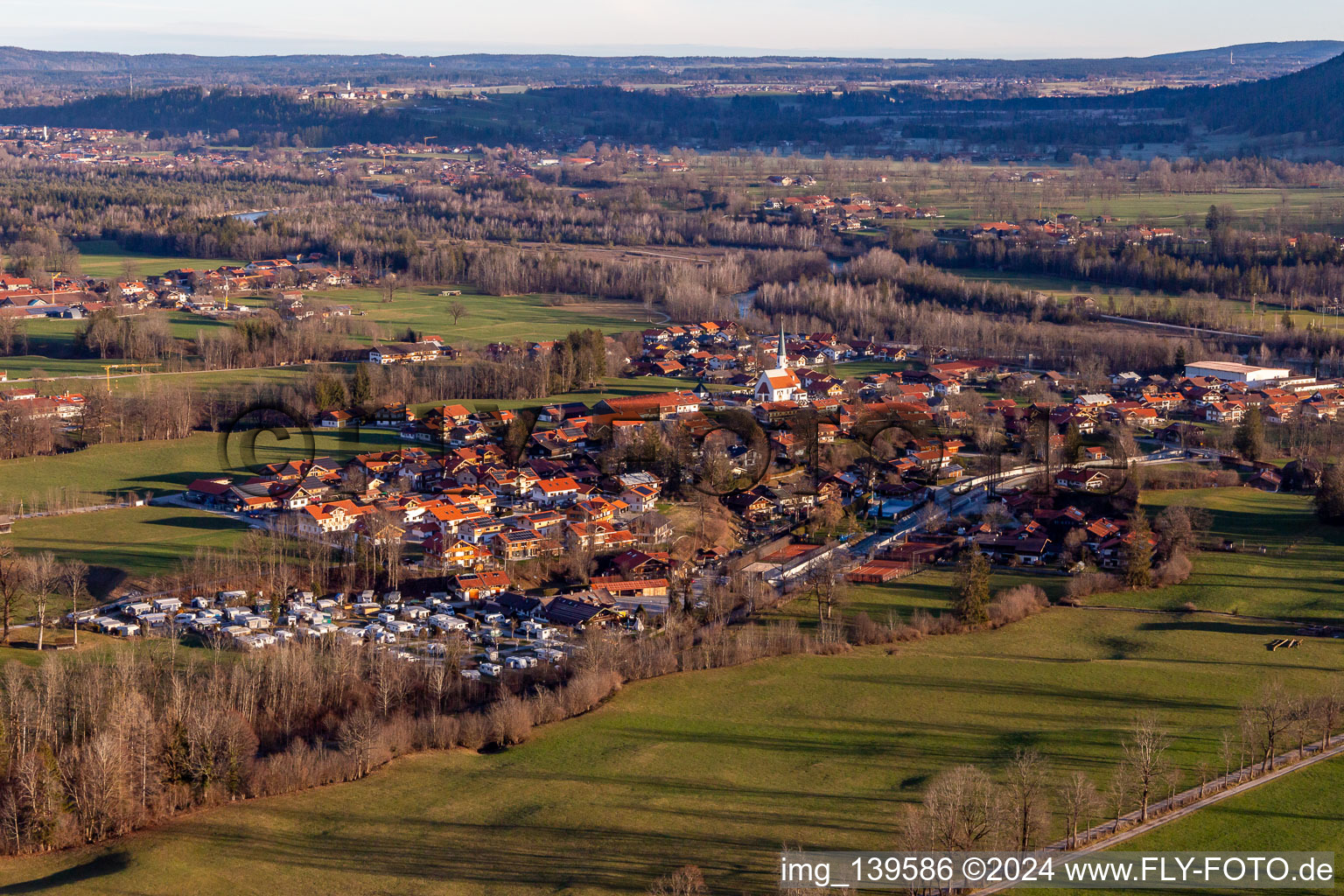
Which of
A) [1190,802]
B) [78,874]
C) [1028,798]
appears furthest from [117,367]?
[1190,802]

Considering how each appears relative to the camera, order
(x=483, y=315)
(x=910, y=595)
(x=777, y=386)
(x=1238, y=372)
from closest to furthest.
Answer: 1. (x=910, y=595)
2. (x=777, y=386)
3. (x=1238, y=372)
4. (x=483, y=315)

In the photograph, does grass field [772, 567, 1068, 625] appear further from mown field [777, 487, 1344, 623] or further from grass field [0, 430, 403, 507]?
grass field [0, 430, 403, 507]

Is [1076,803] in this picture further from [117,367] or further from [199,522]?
[117,367]

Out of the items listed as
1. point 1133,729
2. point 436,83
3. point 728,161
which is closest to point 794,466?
point 1133,729

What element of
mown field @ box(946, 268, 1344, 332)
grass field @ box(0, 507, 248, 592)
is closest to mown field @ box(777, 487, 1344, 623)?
grass field @ box(0, 507, 248, 592)

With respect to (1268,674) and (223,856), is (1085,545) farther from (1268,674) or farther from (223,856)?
(223,856)
